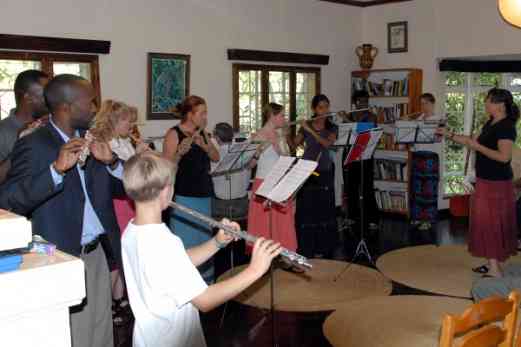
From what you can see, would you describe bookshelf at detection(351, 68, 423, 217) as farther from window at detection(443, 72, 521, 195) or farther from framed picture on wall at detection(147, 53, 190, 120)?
framed picture on wall at detection(147, 53, 190, 120)

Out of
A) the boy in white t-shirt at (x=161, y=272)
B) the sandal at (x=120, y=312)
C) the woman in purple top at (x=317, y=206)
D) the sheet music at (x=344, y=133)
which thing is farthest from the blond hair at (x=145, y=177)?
the sheet music at (x=344, y=133)

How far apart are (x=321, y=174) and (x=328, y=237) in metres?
0.65

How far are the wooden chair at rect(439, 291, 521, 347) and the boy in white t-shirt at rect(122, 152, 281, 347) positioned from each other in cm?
59

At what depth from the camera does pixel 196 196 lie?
4.34 meters

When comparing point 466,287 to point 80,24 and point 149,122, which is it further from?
point 80,24

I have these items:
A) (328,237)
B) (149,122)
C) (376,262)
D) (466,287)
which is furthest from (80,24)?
(466,287)

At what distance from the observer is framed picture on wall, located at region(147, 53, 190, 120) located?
6.20m

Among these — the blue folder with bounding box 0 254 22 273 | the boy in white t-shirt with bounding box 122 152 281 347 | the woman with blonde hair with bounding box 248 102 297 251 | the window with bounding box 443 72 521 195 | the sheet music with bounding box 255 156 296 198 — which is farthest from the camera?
the window with bounding box 443 72 521 195

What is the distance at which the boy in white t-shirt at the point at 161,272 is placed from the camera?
5.94 feet

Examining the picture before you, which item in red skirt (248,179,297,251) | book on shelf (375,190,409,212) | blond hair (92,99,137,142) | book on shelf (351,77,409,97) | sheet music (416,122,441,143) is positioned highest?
book on shelf (351,77,409,97)

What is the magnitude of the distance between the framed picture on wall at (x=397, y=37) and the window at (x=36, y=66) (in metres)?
4.13

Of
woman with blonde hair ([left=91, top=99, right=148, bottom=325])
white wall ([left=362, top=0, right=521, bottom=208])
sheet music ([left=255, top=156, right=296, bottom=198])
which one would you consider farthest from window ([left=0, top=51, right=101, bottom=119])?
white wall ([left=362, top=0, right=521, bottom=208])

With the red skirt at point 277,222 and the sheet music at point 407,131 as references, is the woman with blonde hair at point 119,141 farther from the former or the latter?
the sheet music at point 407,131

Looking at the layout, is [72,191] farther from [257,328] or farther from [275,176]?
[257,328]
